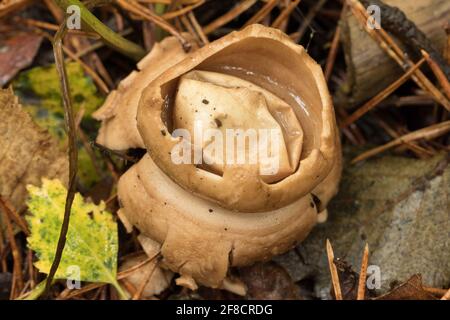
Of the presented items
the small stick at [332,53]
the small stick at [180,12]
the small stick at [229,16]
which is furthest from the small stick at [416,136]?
the small stick at [180,12]

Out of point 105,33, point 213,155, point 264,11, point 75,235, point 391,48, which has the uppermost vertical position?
point 264,11

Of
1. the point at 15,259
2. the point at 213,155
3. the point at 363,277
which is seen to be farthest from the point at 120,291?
the point at 363,277

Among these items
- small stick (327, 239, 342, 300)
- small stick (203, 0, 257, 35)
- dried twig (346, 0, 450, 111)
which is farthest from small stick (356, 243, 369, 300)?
small stick (203, 0, 257, 35)

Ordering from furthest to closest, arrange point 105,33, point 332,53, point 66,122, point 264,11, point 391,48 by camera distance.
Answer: point 332,53 < point 264,11 < point 391,48 < point 105,33 < point 66,122

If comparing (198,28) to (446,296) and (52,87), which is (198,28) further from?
(446,296)

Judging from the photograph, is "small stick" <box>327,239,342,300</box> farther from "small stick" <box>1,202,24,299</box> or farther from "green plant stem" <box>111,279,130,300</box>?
"small stick" <box>1,202,24,299</box>

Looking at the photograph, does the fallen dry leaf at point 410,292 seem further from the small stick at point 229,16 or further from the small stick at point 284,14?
the small stick at point 229,16
